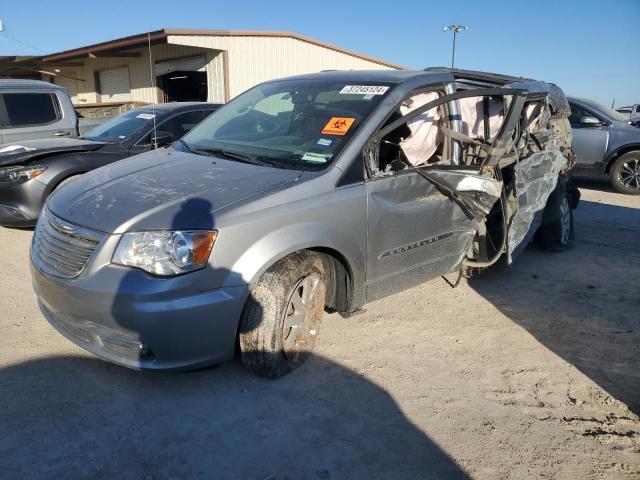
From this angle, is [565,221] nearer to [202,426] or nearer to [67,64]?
[202,426]

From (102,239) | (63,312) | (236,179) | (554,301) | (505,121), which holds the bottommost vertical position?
(554,301)

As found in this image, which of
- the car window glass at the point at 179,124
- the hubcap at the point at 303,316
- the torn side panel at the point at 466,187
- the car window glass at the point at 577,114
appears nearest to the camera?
the hubcap at the point at 303,316

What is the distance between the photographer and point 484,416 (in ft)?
9.42

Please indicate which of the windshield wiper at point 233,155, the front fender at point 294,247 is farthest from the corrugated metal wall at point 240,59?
the front fender at point 294,247

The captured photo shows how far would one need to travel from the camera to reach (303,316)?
10.5ft

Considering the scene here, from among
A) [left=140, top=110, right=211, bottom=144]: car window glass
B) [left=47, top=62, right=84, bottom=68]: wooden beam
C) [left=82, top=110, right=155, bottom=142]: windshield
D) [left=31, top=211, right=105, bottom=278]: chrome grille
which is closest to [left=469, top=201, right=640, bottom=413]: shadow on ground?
[left=31, top=211, right=105, bottom=278]: chrome grille

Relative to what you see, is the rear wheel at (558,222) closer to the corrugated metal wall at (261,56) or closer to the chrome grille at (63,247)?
the chrome grille at (63,247)

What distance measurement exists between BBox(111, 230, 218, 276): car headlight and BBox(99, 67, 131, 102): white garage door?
18.8m

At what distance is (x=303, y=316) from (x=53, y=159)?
13.1 ft

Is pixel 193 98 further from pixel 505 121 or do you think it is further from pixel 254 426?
pixel 254 426

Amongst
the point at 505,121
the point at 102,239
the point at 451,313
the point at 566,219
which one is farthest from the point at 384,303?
the point at 566,219

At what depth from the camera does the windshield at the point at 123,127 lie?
21.1 feet

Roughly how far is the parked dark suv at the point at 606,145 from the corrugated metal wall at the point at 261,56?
9451 millimetres

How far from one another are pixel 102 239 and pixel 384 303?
250 centimetres
